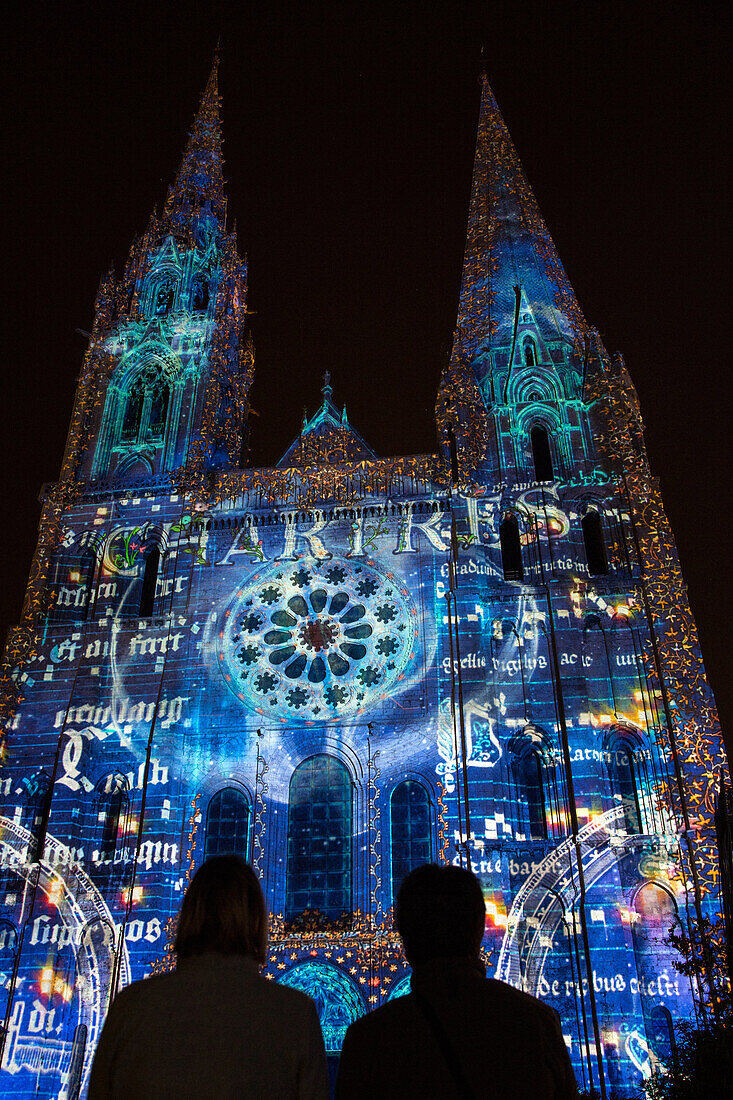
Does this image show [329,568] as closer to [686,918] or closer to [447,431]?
[447,431]

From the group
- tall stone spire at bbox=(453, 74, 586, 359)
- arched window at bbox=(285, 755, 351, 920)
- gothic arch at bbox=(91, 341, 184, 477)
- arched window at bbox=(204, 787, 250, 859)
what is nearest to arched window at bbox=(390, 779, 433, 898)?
arched window at bbox=(285, 755, 351, 920)

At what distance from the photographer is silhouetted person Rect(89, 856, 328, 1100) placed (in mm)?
2346

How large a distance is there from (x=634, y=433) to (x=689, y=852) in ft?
32.5

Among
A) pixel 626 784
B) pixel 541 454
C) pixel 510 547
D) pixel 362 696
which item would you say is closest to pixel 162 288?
pixel 541 454

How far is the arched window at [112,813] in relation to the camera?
60.9 feet

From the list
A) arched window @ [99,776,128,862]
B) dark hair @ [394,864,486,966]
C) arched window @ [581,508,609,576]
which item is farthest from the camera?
arched window @ [581,508,609,576]

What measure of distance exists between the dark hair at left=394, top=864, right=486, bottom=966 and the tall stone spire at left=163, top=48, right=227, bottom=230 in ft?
98.8

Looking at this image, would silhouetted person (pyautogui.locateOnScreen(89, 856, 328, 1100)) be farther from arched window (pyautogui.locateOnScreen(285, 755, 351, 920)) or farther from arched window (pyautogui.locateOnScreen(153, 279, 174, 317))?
arched window (pyautogui.locateOnScreen(153, 279, 174, 317))

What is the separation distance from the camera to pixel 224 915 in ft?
8.36

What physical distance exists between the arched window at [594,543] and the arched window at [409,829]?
6201 millimetres

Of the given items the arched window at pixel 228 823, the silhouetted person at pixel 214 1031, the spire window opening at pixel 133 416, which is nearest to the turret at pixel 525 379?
the spire window opening at pixel 133 416

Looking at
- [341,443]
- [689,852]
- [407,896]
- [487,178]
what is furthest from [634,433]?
[407,896]

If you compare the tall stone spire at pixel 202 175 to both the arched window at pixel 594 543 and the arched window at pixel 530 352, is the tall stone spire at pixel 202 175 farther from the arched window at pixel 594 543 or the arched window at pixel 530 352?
the arched window at pixel 594 543

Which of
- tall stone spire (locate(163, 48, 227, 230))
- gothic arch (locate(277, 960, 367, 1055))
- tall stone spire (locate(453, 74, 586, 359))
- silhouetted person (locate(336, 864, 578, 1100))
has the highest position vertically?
tall stone spire (locate(163, 48, 227, 230))
